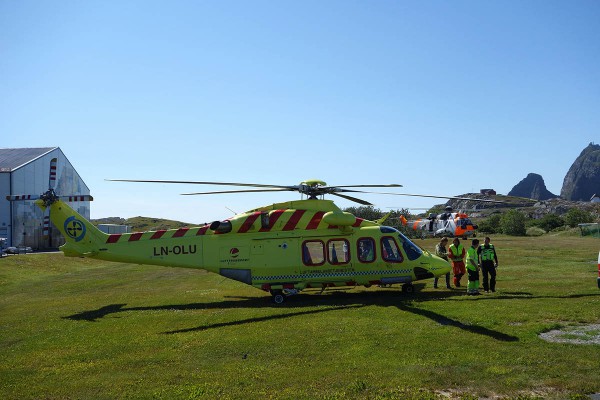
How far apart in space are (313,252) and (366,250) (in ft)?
6.57

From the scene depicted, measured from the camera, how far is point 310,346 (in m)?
11.0

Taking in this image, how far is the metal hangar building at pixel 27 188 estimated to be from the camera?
53.6 metres

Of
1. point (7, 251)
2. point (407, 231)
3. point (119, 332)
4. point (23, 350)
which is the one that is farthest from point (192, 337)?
point (407, 231)

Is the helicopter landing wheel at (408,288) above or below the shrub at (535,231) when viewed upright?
below

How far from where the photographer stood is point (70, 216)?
19.8 meters

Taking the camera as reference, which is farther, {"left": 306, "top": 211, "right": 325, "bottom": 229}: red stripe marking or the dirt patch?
{"left": 306, "top": 211, "right": 325, "bottom": 229}: red stripe marking

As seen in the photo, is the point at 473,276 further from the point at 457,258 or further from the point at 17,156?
the point at 17,156

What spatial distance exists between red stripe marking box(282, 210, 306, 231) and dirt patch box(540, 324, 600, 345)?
9708 millimetres

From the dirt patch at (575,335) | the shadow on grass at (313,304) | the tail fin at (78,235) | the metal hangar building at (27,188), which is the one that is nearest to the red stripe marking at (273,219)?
the shadow on grass at (313,304)

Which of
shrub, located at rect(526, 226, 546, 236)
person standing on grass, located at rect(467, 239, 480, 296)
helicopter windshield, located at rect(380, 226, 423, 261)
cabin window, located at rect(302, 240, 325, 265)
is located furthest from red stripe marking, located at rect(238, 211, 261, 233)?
shrub, located at rect(526, 226, 546, 236)

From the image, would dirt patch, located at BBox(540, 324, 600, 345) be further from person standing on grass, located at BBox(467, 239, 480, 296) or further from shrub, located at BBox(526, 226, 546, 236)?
shrub, located at BBox(526, 226, 546, 236)

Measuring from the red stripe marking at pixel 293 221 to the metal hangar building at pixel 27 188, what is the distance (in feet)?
134

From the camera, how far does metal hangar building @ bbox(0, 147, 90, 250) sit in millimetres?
53625

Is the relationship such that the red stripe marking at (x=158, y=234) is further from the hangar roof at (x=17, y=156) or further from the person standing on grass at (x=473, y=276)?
the hangar roof at (x=17, y=156)
